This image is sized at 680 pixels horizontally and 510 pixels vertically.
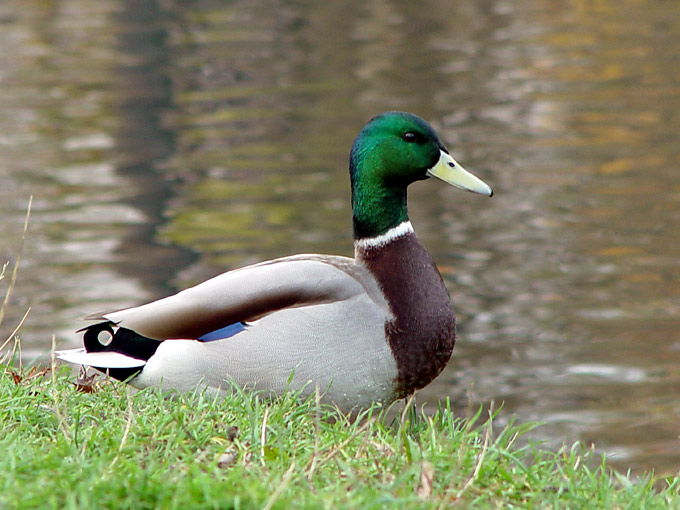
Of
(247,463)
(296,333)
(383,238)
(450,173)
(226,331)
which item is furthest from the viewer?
(450,173)

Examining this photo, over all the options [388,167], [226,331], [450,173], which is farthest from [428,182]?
[226,331]

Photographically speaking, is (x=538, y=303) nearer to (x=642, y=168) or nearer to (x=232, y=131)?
(x=642, y=168)

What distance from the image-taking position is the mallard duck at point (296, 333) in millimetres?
4527

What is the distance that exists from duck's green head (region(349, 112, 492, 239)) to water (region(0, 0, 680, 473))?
2.23 metres

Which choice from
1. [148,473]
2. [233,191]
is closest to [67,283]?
[233,191]

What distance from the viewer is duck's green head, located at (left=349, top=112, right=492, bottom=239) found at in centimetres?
503

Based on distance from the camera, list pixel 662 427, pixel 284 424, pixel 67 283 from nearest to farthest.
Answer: pixel 284 424 → pixel 662 427 → pixel 67 283

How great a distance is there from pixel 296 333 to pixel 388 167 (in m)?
0.92

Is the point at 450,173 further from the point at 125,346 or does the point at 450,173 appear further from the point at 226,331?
the point at 125,346

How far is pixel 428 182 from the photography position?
12250 millimetres

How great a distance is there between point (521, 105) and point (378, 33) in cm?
695

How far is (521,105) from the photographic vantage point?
15.0 metres

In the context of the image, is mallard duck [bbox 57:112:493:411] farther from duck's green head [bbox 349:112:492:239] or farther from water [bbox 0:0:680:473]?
water [bbox 0:0:680:473]

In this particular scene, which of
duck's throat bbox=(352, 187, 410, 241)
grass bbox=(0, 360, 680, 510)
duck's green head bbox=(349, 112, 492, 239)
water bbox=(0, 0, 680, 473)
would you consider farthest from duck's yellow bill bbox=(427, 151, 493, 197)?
water bbox=(0, 0, 680, 473)
